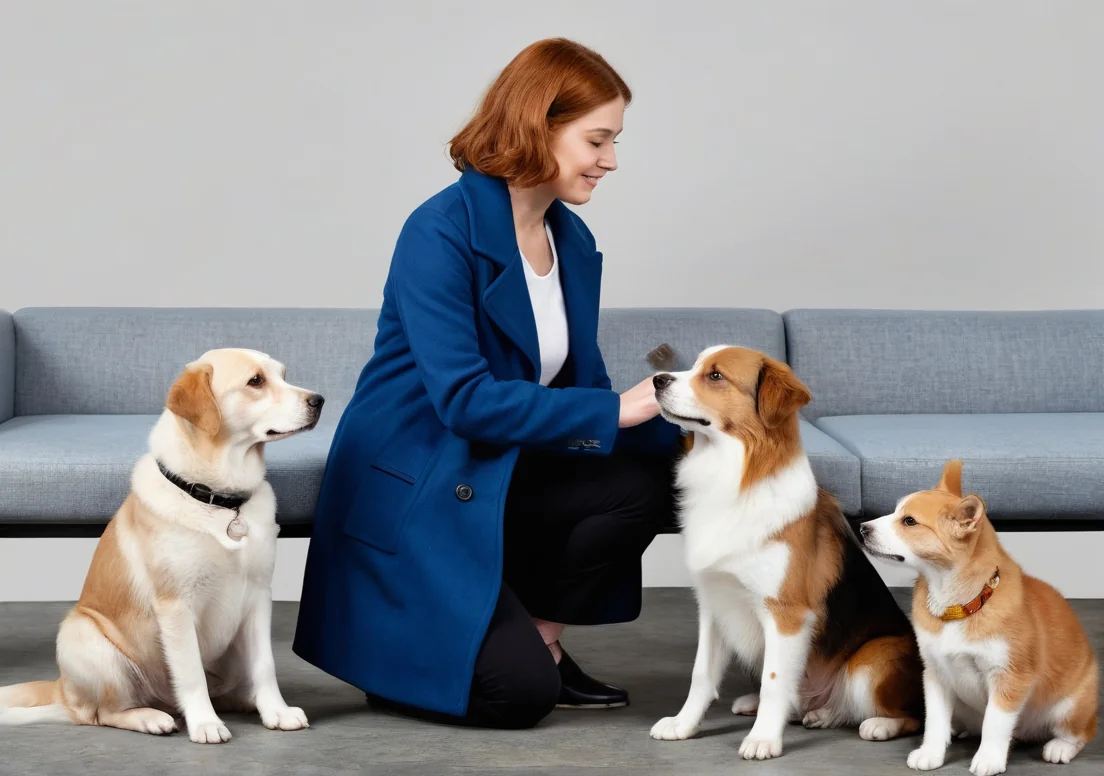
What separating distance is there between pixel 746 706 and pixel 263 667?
1.07 metres

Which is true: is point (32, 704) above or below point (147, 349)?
below

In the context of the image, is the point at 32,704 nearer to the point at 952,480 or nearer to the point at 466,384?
the point at 466,384

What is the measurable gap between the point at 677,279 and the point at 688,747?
2.29 metres

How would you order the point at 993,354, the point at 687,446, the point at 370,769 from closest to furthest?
the point at 370,769
the point at 687,446
the point at 993,354

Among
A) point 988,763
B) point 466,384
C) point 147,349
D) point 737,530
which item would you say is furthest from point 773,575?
point 147,349

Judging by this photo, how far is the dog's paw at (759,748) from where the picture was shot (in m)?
2.60

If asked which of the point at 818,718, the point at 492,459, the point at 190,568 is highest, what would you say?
the point at 492,459

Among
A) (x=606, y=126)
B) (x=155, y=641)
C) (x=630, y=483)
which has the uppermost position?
(x=606, y=126)

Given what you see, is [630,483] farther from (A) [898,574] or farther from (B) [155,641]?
(A) [898,574]

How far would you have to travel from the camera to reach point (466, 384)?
2.70m

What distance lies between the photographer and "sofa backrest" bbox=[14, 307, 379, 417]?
12.8 ft

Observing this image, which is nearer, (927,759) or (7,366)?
(927,759)

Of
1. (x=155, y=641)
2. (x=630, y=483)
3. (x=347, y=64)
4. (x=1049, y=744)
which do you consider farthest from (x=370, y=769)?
(x=347, y=64)

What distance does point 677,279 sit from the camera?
4.67m
